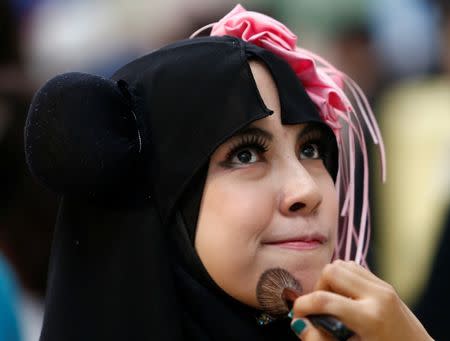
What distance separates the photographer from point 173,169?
2.55m

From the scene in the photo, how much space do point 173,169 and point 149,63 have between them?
0.96 ft

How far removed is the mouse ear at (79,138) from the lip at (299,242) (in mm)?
383

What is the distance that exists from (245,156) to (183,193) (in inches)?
6.3

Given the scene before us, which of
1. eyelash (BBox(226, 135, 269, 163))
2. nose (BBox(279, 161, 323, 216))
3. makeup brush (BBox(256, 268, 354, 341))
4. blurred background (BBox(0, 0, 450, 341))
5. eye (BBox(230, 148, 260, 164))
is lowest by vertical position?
blurred background (BBox(0, 0, 450, 341))

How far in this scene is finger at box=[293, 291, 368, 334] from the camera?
7.22ft

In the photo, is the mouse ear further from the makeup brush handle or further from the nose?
the makeup brush handle

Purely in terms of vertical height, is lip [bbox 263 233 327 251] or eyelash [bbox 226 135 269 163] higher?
eyelash [bbox 226 135 269 163]

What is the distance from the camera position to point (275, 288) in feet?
7.94

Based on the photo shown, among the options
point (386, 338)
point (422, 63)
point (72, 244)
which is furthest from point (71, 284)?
point (422, 63)

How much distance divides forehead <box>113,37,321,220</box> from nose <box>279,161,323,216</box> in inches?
4.9

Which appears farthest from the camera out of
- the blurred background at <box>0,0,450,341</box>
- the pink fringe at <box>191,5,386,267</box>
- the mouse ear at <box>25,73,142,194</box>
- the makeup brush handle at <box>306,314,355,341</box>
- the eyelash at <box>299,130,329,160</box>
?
the blurred background at <box>0,0,450,341</box>

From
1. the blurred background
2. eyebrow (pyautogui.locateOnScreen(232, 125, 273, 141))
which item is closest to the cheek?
eyebrow (pyautogui.locateOnScreen(232, 125, 273, 141))

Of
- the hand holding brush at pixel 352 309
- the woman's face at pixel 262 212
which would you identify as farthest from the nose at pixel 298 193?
the hand holding brush at pixel 352 309

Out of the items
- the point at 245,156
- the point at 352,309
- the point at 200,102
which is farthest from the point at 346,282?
the point at 200,102
